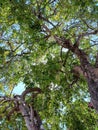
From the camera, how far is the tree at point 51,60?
10219 mm

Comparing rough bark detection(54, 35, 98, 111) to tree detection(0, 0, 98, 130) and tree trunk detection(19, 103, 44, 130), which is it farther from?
tree trunk detection(19, 103, 44, 130)

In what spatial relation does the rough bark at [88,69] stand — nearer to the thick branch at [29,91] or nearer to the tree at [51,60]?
the tree at [51,60]

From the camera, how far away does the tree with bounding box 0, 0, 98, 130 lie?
10.2 meters

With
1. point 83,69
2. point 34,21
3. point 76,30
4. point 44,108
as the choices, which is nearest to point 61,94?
point 44,108

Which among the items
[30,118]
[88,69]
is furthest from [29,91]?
[88,69]

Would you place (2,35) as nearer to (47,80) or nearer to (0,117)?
(47,80)

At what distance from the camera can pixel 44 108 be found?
12812 mm

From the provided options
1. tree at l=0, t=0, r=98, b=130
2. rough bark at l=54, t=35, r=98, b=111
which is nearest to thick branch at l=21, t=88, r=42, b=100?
tree at l=0, t=0, r=98, b=130

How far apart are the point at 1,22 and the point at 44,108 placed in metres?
4.37

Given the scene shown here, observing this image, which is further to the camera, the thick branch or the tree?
the thick branch

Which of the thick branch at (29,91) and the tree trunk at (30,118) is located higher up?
the thick branch at (29,91)

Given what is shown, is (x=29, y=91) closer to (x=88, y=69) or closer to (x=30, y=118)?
(x=30, y=118)

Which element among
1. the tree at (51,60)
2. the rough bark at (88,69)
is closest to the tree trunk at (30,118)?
the tree at (51,60)

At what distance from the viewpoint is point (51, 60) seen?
38.0 ft
